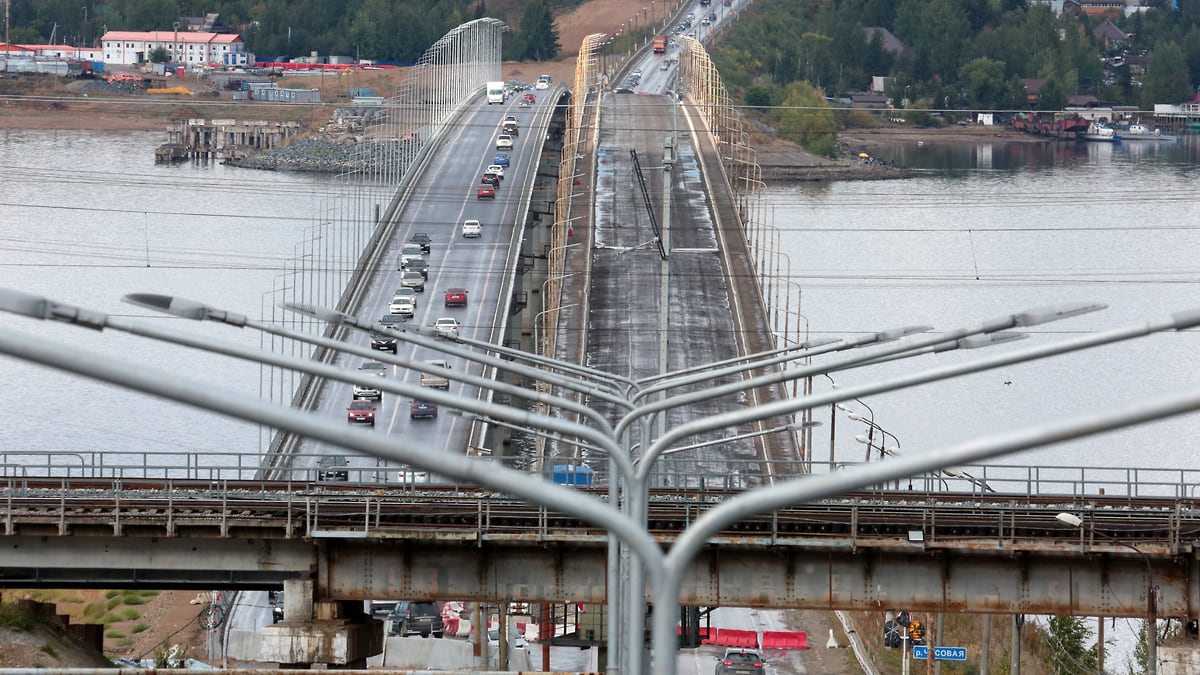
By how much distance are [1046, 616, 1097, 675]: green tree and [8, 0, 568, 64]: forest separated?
106m

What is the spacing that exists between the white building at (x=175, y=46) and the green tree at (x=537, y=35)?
25511mm

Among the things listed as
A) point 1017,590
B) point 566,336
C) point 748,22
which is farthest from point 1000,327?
point 748,22

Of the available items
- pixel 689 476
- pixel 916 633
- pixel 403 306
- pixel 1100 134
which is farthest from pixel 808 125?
pixel 689 476

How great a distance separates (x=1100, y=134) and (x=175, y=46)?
76.9m

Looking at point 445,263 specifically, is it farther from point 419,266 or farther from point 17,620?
point 17,620

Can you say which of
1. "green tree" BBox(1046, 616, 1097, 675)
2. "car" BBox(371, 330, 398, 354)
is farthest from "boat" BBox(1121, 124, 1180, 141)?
"green tree" BBox(1046, 616, 1097, 675)

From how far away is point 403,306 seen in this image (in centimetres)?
5691

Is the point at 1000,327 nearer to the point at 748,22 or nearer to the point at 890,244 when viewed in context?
the point at 890,244

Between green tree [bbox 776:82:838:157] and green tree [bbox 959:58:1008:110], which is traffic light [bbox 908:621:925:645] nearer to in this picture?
green tree [bbox 776:82:838:157]

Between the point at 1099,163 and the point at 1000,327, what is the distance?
98.3 meters

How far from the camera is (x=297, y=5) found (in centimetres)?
14388

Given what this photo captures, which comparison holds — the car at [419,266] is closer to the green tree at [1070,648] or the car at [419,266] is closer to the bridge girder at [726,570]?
the green tree at [1070,648]

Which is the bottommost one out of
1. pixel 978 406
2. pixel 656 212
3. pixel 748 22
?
pixel 978 406

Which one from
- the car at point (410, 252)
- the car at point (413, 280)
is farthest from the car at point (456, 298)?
the car at point (410, 252)
